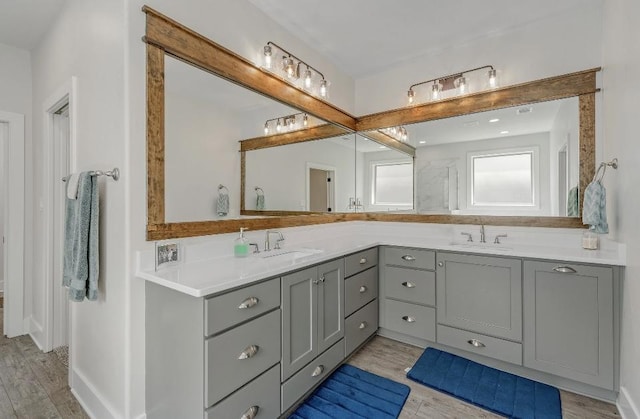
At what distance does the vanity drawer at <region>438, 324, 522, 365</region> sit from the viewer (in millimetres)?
2100

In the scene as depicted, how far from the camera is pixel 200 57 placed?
1.81m

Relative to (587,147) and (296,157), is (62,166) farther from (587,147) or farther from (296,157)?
(587,147)

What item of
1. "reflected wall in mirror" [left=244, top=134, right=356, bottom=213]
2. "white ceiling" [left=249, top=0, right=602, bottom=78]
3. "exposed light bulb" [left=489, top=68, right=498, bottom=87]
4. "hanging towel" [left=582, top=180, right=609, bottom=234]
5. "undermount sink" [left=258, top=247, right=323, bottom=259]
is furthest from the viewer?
"exposed light bulb" [left=489, top=68, right=498, bottom=87]

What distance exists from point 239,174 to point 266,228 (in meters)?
0.44

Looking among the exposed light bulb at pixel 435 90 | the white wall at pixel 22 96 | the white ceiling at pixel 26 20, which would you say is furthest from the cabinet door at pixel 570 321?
the white wall at pixel 22 96

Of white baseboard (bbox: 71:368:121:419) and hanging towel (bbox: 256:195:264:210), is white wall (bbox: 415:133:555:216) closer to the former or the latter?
hanging towel (bbox: 256:195:264:210)

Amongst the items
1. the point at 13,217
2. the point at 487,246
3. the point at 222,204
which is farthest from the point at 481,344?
the point at 13,217

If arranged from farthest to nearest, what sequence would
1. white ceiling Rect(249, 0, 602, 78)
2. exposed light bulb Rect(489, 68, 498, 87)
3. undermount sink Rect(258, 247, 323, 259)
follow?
exposed light bulb Rect(489, 68, 498, 87)
white ceiling Rect(249, 0, 602, 78)
undermount sink Rect(258, 247, 323, 259)

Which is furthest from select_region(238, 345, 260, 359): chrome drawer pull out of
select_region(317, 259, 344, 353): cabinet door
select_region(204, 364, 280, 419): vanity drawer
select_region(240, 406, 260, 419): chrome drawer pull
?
select_region(317, 259, 344, 353): cabinet door

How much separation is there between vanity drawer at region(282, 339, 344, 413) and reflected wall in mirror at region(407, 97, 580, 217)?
163cm

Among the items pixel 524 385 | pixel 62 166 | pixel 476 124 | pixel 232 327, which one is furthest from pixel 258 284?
pixel 476 124

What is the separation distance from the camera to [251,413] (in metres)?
1.46

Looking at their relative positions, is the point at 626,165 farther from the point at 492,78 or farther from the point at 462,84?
the point at 462,84

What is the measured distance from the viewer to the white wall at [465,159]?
2.44 m
